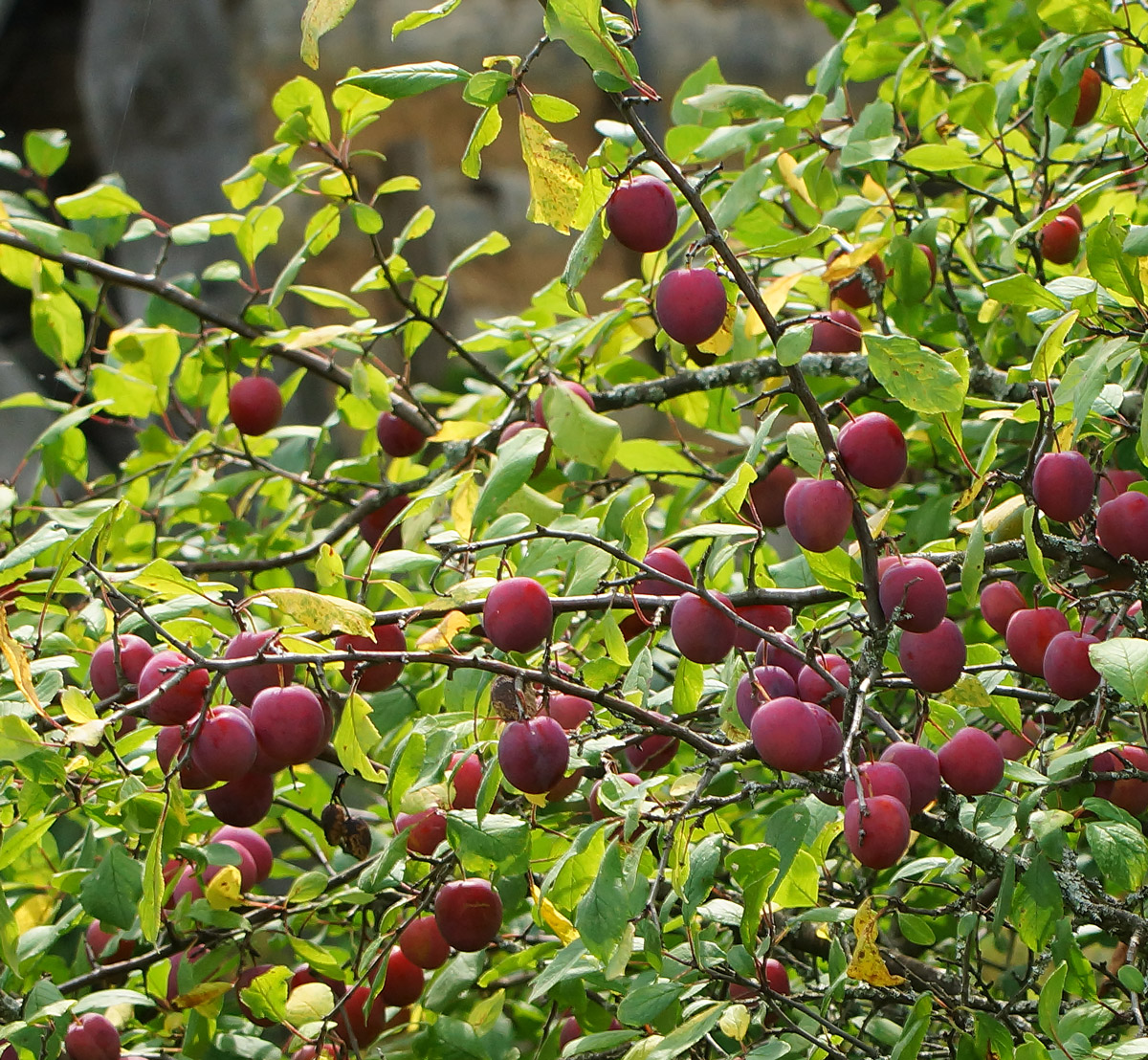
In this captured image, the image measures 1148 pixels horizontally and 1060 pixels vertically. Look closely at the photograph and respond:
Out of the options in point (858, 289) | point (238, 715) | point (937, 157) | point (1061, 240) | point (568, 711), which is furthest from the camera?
point (858, 289)

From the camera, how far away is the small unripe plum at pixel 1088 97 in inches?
44.1

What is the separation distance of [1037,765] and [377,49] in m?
3.51

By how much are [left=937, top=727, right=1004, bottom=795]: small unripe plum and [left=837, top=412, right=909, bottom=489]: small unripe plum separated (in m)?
0.14

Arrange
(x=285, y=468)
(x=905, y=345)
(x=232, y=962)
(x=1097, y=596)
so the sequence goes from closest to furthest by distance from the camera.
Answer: (x=905, y=345) < (x=1097, y=596) < (x=232, y=962) < (x=285, y=468)

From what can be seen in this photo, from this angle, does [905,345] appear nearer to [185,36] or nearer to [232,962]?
[232,962]

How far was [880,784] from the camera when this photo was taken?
1.97 ft

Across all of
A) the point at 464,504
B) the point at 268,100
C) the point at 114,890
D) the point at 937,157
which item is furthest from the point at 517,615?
the point at 268,100

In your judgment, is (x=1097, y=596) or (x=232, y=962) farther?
(x=232, y=962)

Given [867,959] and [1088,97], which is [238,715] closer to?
[867,959]

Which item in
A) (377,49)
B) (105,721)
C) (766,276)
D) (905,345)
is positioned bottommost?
(377,49)

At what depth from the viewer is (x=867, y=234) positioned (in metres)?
1.16

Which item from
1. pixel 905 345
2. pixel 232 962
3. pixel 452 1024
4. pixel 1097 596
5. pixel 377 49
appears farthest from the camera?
pixel 377 49

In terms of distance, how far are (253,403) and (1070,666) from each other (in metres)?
0.81

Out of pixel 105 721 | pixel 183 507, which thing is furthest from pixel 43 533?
pixel 183 507
